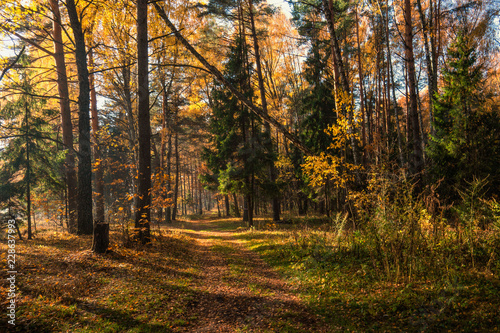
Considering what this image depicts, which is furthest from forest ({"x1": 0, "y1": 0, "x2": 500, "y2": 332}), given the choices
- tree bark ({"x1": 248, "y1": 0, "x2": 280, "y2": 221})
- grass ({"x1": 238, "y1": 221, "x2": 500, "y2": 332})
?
tree bark ({"x1": 248, "y1": 0, "x2": 280, "y2": 221})

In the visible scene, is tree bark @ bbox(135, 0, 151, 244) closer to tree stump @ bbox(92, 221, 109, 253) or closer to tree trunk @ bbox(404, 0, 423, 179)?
tree stump @ bbox(92, 221, 109, 253)

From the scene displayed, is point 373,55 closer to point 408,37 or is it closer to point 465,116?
point 408,37

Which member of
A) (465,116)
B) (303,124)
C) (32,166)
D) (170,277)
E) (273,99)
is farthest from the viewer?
(273,99)

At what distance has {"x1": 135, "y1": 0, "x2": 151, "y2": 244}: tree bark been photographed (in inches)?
304

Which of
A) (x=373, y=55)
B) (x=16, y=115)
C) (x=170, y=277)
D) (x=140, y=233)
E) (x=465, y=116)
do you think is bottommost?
(x=170, y=277)

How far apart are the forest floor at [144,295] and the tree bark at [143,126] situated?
105 centimetres

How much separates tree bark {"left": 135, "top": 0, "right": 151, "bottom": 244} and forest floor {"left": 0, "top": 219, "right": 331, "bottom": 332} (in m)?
1.05

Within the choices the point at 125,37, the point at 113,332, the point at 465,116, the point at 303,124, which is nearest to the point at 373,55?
the point at 303,124

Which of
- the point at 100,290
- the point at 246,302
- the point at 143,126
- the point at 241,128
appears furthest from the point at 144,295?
the point at 241,128

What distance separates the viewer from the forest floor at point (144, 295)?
3408 millimetres

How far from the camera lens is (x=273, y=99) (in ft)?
69.3

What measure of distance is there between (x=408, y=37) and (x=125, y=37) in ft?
41.0

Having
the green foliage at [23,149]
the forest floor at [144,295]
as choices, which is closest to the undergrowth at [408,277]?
the forest floor at [144,295]

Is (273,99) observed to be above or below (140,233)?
above
